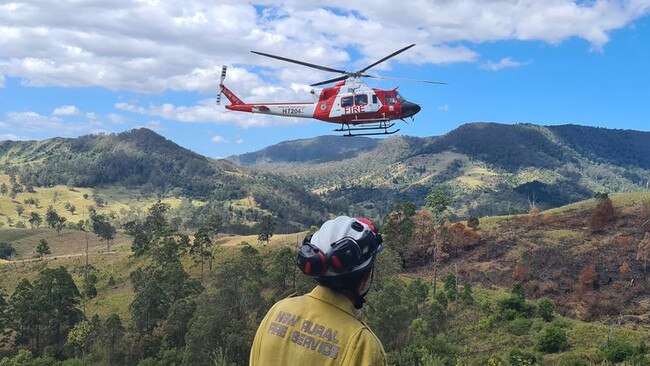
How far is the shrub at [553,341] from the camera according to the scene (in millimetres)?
40656

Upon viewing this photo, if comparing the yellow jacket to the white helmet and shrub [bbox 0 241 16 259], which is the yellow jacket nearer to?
the white helmet

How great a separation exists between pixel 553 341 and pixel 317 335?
138 ft

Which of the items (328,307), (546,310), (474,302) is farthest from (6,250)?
(328,307)

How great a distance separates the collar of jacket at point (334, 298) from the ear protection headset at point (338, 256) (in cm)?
16

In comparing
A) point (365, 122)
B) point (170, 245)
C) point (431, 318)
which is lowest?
point (431, 318)

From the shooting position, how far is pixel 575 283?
206 ft

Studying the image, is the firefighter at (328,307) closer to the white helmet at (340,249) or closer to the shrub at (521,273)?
the white helmet at (340,249)

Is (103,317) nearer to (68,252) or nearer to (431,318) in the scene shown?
(431,318)

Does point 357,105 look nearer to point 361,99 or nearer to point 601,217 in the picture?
point 361,99

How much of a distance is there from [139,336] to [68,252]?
8943 cm

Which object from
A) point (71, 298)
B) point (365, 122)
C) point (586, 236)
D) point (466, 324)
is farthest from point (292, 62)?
point (586, 236)

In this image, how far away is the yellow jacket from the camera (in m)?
3.88

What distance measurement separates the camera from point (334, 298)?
13.7ft

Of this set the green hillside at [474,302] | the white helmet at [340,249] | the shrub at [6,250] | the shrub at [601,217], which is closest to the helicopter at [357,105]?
the green hillside at [474,302]
